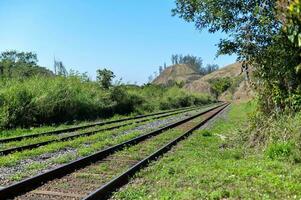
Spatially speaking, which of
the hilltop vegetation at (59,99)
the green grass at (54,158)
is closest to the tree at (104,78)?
the hilltop vegetation at (59,99)

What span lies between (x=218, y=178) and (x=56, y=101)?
21082 millimetres

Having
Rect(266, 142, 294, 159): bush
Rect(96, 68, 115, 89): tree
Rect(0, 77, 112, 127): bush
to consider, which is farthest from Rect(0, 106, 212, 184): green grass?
Rect(96, 68, 115, 89): tree

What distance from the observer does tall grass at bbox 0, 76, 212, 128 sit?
81.2 ft

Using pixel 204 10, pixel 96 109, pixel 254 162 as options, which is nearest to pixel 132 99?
pixel 96 109

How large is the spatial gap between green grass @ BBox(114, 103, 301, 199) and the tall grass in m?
14.2

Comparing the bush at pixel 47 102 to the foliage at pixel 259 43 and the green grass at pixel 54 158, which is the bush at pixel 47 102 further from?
the foliage at pixel 259 43

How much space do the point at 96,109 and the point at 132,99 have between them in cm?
1051

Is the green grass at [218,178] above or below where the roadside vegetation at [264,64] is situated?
below

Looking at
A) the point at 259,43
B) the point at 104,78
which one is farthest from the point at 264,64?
the point at 104,78

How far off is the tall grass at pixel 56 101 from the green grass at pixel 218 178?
14210 mm

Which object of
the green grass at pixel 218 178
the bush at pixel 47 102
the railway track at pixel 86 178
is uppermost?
the bush at pixel 47 102

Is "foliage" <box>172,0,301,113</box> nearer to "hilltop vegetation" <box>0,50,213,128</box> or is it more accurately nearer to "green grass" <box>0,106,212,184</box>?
"green grass" <box>0,106,212,184</box>

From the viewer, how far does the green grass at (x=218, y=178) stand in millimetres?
8086

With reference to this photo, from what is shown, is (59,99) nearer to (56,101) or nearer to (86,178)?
(56,101)
